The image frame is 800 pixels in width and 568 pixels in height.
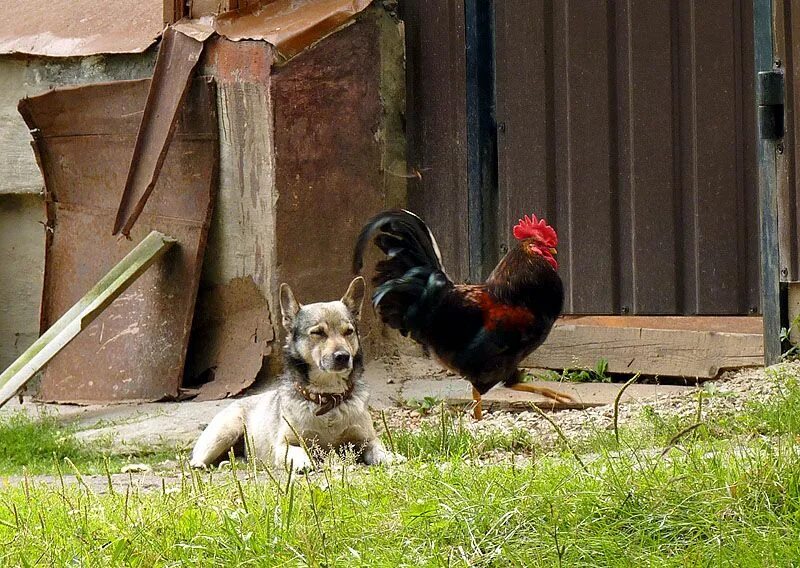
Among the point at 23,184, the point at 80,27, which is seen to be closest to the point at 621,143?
the point at 80,27

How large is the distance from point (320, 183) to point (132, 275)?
1613mm

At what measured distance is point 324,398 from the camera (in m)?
6.77

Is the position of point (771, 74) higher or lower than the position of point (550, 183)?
higher

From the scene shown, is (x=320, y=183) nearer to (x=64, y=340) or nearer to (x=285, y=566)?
(x=64, y=340)

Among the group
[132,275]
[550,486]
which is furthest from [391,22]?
[550,486]

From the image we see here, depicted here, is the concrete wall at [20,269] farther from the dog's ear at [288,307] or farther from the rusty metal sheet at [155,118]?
the dog's ear at [288,307]

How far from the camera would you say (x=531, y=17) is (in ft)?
30.2

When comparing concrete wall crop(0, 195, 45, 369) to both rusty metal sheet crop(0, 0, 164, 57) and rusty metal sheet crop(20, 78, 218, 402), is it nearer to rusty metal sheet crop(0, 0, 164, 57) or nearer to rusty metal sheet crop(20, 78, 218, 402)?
rusty metal sheet crop(20, 78, 218, 402)

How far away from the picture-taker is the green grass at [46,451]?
736cm

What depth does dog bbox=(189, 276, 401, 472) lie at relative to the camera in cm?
670

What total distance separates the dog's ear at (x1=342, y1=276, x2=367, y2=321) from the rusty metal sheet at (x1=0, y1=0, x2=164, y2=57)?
390 centimetres

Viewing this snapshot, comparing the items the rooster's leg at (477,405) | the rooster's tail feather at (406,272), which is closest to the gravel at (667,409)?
the rooster's leg at (477,405)

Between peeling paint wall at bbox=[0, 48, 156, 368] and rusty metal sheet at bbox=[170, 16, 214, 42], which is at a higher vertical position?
rusty metal sheet at bbox=[170, 16, 214, 42]

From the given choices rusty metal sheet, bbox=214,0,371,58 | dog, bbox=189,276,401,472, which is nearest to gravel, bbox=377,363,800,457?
dog, bbox=189,276,401,472
